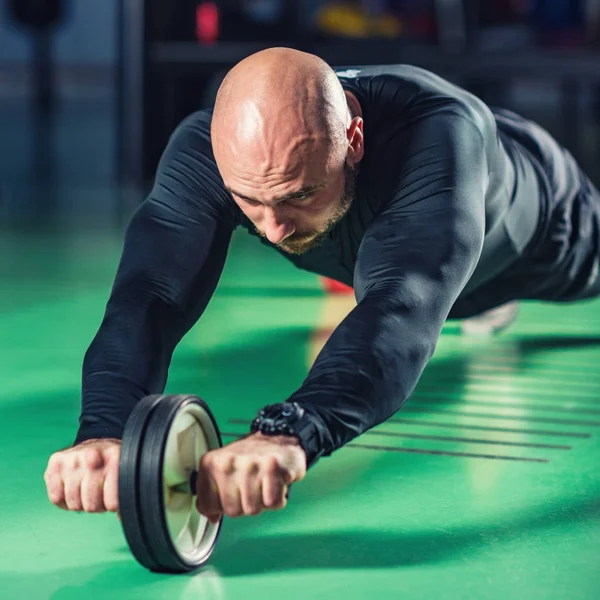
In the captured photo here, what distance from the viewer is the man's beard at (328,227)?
1.84m

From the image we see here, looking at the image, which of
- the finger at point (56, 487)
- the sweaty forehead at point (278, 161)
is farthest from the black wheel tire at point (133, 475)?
the sweaty forehead at point (278, 161)

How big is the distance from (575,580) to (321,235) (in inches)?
25.6

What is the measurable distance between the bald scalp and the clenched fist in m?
0.42

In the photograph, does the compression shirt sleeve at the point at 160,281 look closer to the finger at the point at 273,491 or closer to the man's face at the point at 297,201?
the man's face at the point at 297,201

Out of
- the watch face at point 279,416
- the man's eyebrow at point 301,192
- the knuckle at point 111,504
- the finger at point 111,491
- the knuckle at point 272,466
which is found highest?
the man's eyebrow at point 301,192

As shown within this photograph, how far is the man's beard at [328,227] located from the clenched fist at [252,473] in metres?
0.45

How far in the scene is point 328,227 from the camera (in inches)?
74.0

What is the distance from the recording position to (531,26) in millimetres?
11297

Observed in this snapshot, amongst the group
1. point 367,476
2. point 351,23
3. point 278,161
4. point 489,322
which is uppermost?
point 278,161

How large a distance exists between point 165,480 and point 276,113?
529 mm

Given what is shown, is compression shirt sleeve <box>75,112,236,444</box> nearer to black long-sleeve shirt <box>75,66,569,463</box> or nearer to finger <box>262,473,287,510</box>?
black long-sleeve shirt <box>75,66,569,463</box>

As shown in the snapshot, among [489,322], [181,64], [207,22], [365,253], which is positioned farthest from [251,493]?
[207,22]

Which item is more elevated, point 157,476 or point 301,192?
point 301,192

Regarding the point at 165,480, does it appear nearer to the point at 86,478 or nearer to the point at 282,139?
the point at 86,478
